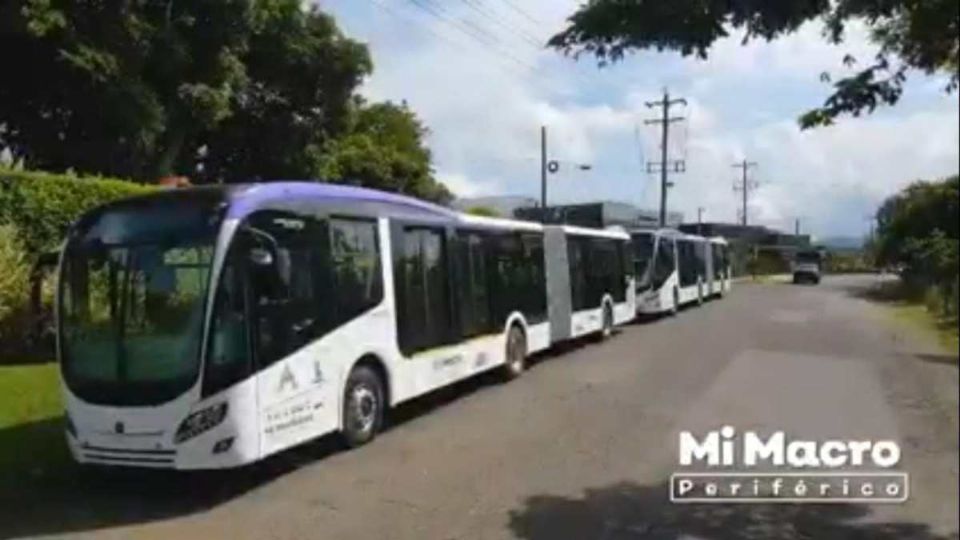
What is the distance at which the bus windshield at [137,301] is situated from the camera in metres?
7.43

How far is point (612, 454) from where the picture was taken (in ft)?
23.1

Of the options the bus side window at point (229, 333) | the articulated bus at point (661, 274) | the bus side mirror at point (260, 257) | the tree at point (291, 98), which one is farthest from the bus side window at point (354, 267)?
the tree at point (291, 98)

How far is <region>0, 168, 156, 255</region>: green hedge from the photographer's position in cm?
1361

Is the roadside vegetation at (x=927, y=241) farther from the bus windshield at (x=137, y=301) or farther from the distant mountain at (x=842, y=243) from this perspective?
the bus windshield at (x=137, y=301)

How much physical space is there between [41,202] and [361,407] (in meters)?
7.44

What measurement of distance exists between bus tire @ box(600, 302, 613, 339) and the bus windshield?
11.8 meters

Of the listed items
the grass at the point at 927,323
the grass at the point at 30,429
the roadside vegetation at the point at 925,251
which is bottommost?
the grass at the point at 30,429

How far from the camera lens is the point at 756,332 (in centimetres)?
470

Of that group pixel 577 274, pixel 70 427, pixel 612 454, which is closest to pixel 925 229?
pixel 612 454

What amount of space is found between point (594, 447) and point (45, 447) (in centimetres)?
513

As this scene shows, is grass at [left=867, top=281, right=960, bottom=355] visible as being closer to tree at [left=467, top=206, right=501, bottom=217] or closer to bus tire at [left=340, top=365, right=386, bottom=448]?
bus tire at [left=340, top=365, right=386, bottom=448]

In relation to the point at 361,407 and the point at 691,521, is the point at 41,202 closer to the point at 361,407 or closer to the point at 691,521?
the point at 361,407

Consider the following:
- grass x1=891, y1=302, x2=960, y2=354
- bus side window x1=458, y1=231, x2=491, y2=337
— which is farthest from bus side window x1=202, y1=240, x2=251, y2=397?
grass x1=891, y1=302, x2=960, y2=354

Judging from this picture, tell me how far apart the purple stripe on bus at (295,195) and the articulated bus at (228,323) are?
0.02 meters
